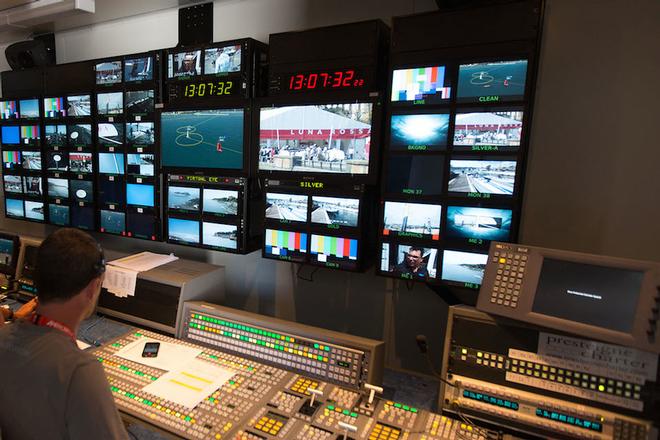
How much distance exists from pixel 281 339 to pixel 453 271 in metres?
0.77

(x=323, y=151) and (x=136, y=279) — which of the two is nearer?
(x=323, y=151)

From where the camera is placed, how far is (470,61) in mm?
1591

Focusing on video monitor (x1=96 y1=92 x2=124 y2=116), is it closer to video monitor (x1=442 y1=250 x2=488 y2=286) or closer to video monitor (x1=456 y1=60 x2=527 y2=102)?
video monitor (x1=456 y1=60 x2=527 y2=102)

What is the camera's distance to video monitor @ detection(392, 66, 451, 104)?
1.65m

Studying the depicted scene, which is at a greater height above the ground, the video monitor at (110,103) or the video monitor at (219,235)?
the video monitor at (110,103)

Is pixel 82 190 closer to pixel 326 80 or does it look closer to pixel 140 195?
pixel 140 195

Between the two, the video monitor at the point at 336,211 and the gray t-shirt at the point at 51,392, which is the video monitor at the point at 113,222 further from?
the gray t-shirt at the point at 51,392

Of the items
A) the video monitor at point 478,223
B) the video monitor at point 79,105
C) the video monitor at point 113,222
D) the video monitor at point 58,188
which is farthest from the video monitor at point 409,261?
the video monitor at point 58,188

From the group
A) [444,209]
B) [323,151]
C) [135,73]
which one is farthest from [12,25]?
[444,209]

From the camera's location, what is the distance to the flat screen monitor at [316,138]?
1816mm

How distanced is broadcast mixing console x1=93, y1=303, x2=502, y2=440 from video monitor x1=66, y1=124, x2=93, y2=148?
150 cm

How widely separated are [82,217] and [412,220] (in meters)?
2.30

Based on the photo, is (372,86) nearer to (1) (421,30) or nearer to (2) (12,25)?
(1) (421,30)

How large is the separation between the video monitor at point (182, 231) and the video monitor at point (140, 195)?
0.20m
